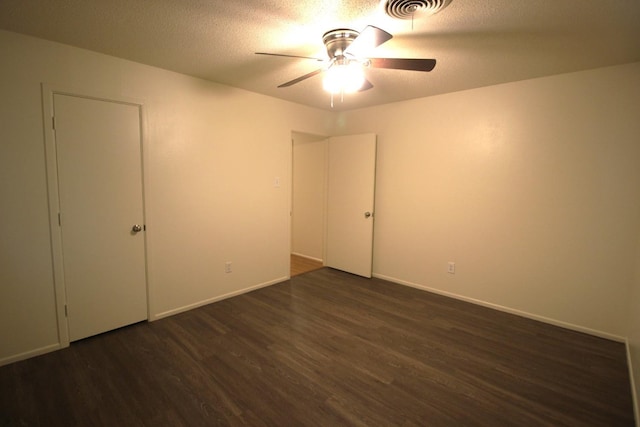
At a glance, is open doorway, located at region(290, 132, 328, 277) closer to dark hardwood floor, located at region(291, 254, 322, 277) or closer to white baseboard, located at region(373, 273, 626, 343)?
dark hardwood floor, located at region(291, 254, 322, 277)

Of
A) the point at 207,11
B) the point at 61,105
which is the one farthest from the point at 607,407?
the point at 61,105

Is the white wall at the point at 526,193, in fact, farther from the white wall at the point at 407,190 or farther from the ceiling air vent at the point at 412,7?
the ceiling air vent at the point at 412,7

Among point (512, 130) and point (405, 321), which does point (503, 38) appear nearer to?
point (512, 130)

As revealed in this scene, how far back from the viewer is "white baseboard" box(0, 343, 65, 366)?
2.12m

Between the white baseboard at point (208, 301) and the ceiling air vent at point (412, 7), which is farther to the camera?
the white baseboard at point (208, 301)

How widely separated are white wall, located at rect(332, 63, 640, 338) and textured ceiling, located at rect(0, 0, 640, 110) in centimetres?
37

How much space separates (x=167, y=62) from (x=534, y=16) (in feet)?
8.96

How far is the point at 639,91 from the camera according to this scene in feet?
7.79

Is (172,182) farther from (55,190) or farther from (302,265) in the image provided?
(302,265)

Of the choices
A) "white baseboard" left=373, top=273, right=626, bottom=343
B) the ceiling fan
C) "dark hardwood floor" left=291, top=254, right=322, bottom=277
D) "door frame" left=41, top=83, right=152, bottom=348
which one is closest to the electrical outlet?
"white baseboard" left=373, top=273, right=626, bottom=343

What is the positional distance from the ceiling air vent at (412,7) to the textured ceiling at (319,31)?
6cm

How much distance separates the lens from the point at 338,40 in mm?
1951

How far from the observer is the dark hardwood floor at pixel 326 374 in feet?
5.64

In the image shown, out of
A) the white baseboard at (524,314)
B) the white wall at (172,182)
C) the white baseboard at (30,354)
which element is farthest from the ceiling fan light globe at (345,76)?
the white baseboard at (30,354)
